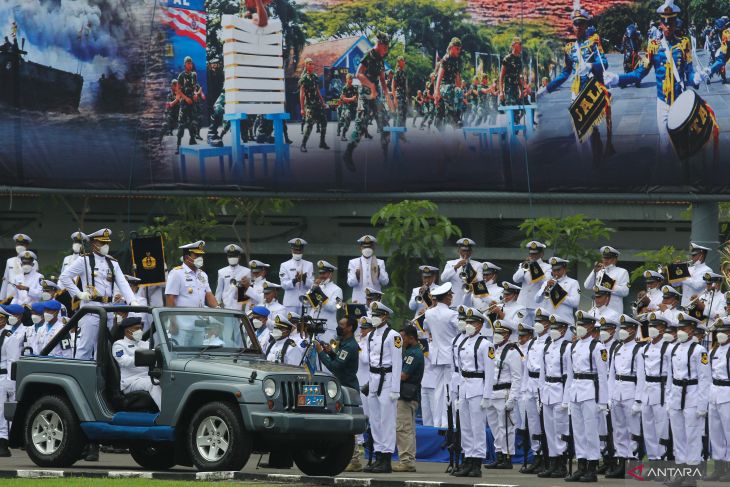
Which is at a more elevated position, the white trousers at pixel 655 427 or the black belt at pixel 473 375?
the black belt at pixel 473 375

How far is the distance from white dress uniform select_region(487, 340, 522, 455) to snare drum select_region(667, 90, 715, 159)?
5.47 metres

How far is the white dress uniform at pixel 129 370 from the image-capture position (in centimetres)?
1678

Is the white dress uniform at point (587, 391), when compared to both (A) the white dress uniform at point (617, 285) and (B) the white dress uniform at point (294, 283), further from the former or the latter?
(B) the white dress uniform at point (294, 283)

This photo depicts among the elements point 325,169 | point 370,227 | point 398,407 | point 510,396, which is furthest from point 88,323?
point 370,227

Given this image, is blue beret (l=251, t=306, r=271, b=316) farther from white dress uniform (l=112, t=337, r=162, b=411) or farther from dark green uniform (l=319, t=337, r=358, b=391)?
white dress uniform (l=112, t=337, r=162, b=411)

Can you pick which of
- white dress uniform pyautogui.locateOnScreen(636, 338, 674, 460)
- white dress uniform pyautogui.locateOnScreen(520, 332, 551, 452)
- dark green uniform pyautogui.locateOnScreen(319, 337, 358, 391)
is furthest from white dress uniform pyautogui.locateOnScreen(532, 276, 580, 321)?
dark green uniform pyautogui.locateOnScreen(319, 337, 358, 391)

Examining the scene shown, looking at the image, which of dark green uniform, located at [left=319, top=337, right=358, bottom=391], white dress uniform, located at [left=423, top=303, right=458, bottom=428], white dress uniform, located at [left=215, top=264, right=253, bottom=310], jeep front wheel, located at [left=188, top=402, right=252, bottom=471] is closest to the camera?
jeep front wheel, located at [left=188, top=402, right=252, bottom=471]

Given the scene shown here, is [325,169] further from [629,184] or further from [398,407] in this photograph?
[398,407]

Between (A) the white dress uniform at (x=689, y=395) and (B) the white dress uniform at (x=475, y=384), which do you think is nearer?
(A) the white dress uniform at (x=689, y=395)

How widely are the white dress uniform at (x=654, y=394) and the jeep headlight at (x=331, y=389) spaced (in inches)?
151

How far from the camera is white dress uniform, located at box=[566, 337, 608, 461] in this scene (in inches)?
696

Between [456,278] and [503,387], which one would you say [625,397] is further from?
[456,278]

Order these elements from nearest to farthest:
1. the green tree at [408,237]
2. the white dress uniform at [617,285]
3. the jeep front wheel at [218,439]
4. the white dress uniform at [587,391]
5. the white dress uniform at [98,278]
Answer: the jeep front wheel at [218,439]
the white dress uniform at [587,391]
the white dress uniform at [617,285]
the white dress uniform at [98,278]
the green tree at [408,237]

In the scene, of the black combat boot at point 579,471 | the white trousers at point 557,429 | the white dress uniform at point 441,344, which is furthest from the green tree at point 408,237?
the black combat boot at point 579,471
